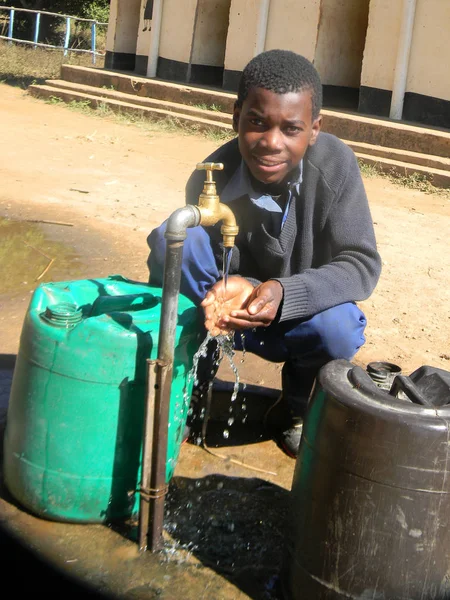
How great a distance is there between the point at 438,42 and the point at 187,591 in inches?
320

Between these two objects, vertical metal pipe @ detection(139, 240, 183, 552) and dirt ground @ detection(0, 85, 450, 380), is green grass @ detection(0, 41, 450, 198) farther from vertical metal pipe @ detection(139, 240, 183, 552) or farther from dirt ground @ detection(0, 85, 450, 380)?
vertical metal pipe @ detection(139, 240, 183, 552)

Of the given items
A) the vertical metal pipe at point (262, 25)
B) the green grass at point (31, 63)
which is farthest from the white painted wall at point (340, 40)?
the green grass at point (31, 63)

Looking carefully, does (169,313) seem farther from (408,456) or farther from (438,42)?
(438,42)

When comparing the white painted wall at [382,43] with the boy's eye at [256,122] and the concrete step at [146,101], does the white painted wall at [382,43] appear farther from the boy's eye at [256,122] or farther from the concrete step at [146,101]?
the boy's eye at [256,122]

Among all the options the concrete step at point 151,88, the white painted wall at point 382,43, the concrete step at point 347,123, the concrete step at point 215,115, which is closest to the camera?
the concrete step at point 215,115

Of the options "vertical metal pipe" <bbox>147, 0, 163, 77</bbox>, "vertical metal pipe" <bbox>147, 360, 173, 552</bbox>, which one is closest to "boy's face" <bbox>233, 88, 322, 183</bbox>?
"vertical metal pipe" <bbox>147, 360, 173, 552</bbox>

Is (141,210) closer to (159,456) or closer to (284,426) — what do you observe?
(284,426)

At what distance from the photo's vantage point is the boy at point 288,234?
2.33m

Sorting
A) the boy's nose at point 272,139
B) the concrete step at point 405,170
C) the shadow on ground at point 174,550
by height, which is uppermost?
the boy's nose at point 272,139

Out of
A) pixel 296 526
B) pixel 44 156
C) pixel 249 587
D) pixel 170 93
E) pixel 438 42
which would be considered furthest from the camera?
pixel 170 93

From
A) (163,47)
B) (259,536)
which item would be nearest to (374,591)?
(259,536)

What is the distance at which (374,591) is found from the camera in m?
1.82

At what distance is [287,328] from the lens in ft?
8.42

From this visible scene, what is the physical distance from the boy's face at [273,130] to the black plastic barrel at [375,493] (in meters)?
0.78
